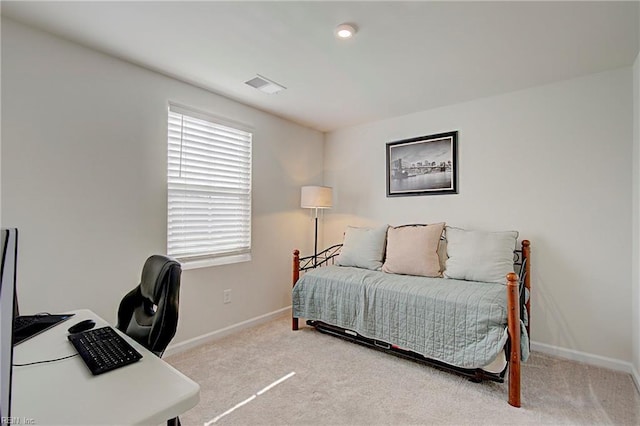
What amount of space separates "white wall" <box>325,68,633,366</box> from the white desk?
3.00 meters

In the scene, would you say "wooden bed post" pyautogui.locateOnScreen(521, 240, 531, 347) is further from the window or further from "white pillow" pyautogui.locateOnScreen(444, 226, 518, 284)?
the window

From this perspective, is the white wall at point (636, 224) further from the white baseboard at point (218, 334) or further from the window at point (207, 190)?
the window at point (207, 190)

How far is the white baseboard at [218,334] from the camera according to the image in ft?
8.61

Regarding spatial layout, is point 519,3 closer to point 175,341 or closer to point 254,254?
point 254,254

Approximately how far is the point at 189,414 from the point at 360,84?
2747mm

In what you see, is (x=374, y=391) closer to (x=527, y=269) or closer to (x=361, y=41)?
(x=527, y=269)

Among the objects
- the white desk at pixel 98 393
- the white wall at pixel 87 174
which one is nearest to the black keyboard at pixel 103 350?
the white desk at pixel 98 393

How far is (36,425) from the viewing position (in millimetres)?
692

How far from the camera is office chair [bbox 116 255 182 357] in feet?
3.83

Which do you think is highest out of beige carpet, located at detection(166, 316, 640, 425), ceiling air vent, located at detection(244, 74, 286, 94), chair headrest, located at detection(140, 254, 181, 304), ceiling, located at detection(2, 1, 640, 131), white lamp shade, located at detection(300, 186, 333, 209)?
ceiling, located at detection(2, 1, 640, 131)

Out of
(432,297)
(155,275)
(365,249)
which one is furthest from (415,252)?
(155,275)

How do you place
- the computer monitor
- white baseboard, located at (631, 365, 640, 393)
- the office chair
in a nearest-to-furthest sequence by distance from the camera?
the computer monitor → the office chair → white baseboard, located at (631, 365, 640, 393)

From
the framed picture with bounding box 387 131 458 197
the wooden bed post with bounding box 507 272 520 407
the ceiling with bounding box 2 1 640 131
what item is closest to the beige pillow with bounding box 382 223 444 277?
the framed picture with bounding box 387 131 458 197

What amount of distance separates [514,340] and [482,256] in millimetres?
856
